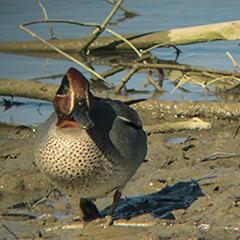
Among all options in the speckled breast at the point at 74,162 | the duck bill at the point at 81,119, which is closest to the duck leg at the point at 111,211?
the speckled breast at the point at 74,162

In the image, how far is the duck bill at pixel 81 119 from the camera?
3057mm

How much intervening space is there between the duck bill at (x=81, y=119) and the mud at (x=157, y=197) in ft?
2.42

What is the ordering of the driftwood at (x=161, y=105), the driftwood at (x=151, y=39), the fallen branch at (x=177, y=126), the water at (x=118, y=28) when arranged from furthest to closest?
the driftwood at (x=151, y=39) < the water at (x=118, y=28) < the driftwood at (x=161, y=105) < the fallen branch at (x=177, y=126)

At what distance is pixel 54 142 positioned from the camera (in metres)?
3.19

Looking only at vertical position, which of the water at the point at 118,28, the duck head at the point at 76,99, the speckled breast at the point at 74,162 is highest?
the duck head at the point at 76,99

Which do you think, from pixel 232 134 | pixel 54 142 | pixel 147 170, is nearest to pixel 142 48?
pixel 232 134

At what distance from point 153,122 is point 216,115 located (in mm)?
678

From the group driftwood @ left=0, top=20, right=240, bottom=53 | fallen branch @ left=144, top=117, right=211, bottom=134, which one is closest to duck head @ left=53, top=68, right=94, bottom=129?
fallen branch @ left=144, top=117, right=211, bottom=134

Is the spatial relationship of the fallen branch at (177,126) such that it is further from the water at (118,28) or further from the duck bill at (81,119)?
the duck bill at (81,119)

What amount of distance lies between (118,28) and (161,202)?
21.5 ft

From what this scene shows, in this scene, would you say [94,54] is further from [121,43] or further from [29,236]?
[29,236]

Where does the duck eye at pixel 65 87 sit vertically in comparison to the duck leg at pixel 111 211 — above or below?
above

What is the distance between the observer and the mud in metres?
3.20

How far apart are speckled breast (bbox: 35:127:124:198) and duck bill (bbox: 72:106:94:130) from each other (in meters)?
0.13
